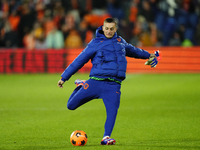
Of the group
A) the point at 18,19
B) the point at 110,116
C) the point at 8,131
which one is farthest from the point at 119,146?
the point at 18,19

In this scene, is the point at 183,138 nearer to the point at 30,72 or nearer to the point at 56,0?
the point at 30,72

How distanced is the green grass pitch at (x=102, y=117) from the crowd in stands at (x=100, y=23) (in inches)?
186

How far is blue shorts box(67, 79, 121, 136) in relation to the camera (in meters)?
6.68

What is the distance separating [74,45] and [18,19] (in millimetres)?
3682

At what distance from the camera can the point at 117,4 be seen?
22.8 metres

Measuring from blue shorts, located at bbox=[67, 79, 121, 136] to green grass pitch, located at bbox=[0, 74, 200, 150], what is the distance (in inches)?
17.8

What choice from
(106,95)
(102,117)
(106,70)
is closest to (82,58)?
(106,70)

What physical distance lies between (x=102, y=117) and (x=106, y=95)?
3120 mm

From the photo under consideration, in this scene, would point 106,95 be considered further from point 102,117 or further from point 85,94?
point 102,117

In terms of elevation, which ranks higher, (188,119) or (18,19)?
(18,19)

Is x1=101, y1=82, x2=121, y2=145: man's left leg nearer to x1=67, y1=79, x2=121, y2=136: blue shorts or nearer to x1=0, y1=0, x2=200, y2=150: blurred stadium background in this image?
x1=67, y1=79, x2=121, y2=136: blue shorts

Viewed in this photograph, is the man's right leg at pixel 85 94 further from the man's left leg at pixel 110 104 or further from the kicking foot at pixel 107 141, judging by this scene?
the kicking foot at pixel 107 141

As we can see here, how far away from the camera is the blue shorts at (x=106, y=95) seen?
668cm

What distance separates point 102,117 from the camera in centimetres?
981
